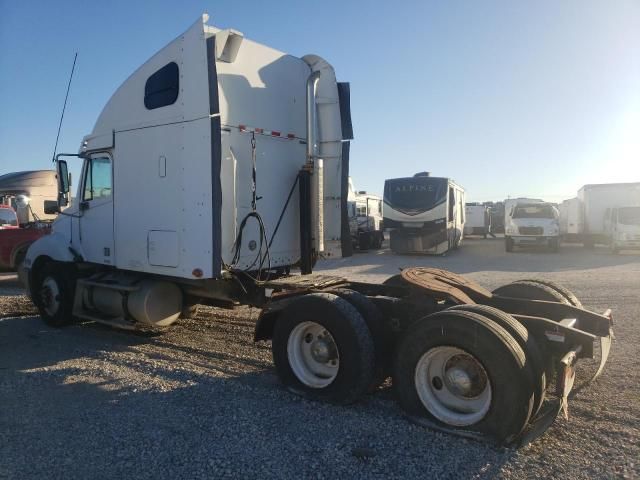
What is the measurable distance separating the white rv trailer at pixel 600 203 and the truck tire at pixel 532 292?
68.2 feet

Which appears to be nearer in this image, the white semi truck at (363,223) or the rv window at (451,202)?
the rv window at (451,202)

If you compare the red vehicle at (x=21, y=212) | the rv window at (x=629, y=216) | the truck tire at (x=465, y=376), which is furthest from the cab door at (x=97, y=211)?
the rv window at (x=629, y=216)

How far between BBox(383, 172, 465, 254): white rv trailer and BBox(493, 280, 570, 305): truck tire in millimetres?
14466

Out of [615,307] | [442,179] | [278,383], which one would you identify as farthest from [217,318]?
[442,179]

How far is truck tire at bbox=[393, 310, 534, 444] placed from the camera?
3838mm

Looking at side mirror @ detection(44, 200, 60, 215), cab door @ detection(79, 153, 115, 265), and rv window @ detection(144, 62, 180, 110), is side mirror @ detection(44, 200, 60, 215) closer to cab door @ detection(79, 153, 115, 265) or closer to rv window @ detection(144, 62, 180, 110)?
cab door @ detection(79, 153, 115, 265)

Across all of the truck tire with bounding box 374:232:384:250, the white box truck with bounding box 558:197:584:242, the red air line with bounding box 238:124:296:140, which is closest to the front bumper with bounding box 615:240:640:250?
the white box truck with bounding box 558:197:584:242

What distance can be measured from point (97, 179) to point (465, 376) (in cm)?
609

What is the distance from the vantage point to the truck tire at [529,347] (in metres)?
3.91

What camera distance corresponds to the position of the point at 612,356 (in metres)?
6.21

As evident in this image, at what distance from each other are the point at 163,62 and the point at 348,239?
340 centimetres

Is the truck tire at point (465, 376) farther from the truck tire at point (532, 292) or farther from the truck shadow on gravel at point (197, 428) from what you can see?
the truck tire at point (532, 292)

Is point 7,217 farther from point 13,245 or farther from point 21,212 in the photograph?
point 21,212

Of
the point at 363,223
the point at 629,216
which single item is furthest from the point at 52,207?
the point at 629,216
